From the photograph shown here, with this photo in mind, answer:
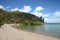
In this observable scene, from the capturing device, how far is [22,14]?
84.1 m

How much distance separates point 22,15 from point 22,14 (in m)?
1.62

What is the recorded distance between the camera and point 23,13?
84.8m

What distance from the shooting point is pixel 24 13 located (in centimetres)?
8431

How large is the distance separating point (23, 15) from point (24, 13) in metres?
1.90

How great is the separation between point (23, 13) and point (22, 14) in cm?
124

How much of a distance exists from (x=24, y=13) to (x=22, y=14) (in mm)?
1571

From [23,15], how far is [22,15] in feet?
2.96

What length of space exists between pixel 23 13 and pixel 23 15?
2.14 m

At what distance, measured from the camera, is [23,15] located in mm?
83250

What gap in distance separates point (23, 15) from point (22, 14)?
1.32 m

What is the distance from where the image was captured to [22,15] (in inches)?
3253

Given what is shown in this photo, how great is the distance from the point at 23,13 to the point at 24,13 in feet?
2.89
